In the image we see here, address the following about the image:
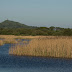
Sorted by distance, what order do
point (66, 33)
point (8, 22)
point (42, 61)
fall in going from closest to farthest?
point (42, 61), point (66, 33), point (8, 22)

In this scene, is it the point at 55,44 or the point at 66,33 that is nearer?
the point at 55,44

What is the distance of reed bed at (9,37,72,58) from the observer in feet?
47.9

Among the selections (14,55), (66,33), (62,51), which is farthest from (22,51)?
(66,33)

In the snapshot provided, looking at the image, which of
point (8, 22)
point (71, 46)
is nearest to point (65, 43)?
point (71, 46)

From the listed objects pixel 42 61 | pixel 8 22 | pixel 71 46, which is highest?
pixel 8 22

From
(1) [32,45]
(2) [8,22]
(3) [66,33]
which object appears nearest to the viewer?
(1) [32,45]

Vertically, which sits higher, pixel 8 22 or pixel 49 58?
pixel 8 22

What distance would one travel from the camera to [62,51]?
14.6 m

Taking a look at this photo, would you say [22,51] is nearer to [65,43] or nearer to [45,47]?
[45,47]

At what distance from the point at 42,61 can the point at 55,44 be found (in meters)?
2.13

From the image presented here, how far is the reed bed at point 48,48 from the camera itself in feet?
47.9

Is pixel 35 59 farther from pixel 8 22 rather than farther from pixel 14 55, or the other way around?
pixel 8 22

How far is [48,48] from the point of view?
14852 millimetres

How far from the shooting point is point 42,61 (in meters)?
13.4
